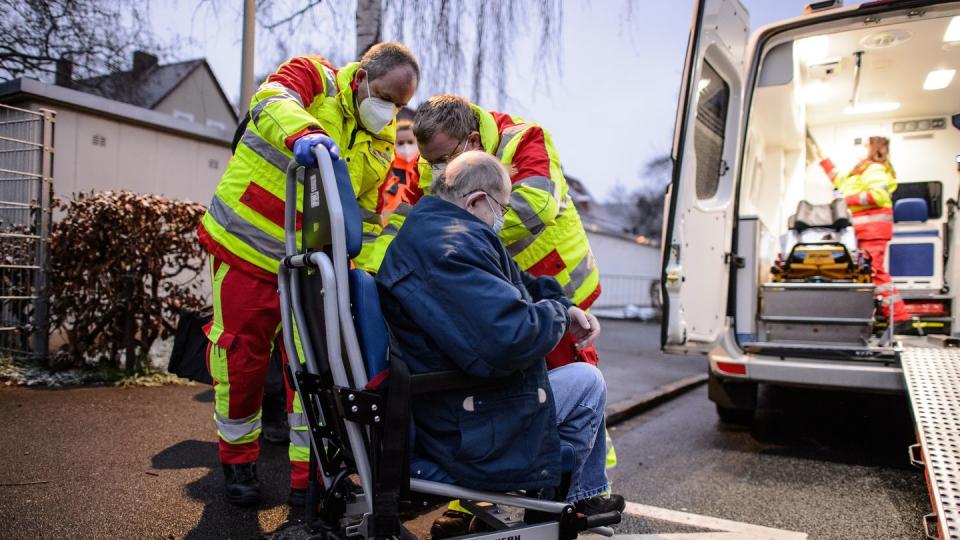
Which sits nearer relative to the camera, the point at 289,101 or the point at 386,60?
the point at 289,101

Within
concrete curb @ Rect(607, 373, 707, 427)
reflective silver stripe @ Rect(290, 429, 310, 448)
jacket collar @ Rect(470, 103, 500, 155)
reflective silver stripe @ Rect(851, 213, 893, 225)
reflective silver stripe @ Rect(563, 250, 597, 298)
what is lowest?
concrete curb @ Rect(607, 373, 707, 427)

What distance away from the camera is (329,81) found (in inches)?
108

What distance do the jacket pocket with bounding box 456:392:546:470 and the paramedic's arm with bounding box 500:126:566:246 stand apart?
0.77 metres

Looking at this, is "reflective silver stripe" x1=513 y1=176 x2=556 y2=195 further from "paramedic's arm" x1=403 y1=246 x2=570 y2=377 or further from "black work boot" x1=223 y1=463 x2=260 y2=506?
"black work boot" x1=223 y1=463 x2=260 y2=506

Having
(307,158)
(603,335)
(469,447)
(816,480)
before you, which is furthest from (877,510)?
(603,335)

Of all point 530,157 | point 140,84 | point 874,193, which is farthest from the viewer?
point 140,84

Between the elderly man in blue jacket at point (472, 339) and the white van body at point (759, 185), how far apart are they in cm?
253

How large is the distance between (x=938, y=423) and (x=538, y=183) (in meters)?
2.42

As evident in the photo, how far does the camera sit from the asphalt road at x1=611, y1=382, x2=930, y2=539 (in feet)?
10.0

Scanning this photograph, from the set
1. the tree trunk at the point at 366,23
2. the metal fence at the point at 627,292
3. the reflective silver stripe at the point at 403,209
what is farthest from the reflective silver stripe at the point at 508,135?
the metal fence at the point at 627,292

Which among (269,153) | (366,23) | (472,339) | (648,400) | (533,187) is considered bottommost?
(648,400)

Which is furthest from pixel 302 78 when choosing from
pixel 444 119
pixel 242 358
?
pixel 242 358

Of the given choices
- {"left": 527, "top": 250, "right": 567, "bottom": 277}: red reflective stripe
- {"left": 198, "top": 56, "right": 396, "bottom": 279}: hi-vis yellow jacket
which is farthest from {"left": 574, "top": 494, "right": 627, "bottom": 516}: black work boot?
{"left": 198, "top": 56, "right": 396, "bottom": 279}: hi-vis yellow jacket

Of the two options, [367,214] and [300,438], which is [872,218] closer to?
[367,214]
